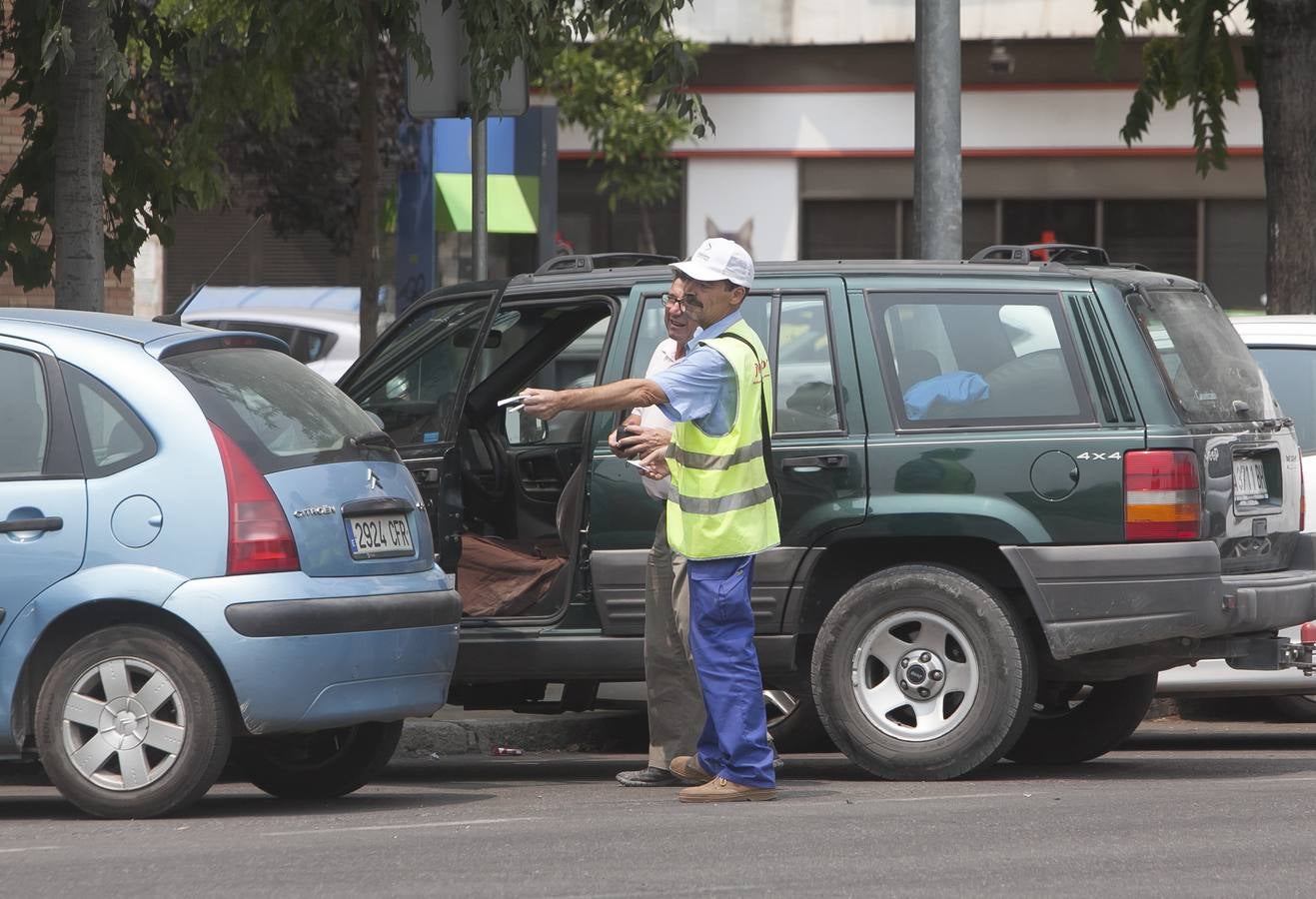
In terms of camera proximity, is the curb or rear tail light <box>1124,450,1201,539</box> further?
the curb

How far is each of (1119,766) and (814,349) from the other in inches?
81.0

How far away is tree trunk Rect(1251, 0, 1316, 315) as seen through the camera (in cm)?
1343

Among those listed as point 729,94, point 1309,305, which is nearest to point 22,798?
point 1309,305

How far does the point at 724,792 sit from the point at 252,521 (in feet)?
5.83

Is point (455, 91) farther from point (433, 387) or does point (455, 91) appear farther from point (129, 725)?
point (129, 725)

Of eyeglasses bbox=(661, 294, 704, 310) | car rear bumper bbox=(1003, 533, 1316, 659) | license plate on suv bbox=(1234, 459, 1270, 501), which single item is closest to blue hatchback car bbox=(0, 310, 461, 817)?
eyeglasses bbox=(661, 294, 704, 310)

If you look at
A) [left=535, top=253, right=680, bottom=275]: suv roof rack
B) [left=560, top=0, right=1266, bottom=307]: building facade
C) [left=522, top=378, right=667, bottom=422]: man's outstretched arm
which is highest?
[left=560, top=0, right=1266, bottom=307]: building facade

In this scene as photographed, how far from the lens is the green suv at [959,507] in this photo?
7.39 meters

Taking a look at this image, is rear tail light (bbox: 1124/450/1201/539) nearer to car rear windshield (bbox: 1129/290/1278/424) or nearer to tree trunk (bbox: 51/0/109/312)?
car rear windshield (bbox: 1129/290/1278/424)

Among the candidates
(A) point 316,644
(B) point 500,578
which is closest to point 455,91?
(B) point 500,578

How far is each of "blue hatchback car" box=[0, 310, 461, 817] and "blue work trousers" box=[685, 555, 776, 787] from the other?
93 centimetres

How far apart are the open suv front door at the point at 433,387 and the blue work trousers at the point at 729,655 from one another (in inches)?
45.3

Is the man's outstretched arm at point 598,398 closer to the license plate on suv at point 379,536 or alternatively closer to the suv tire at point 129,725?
the license plate on suv at point 379,536

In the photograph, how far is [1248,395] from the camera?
25.7ft
